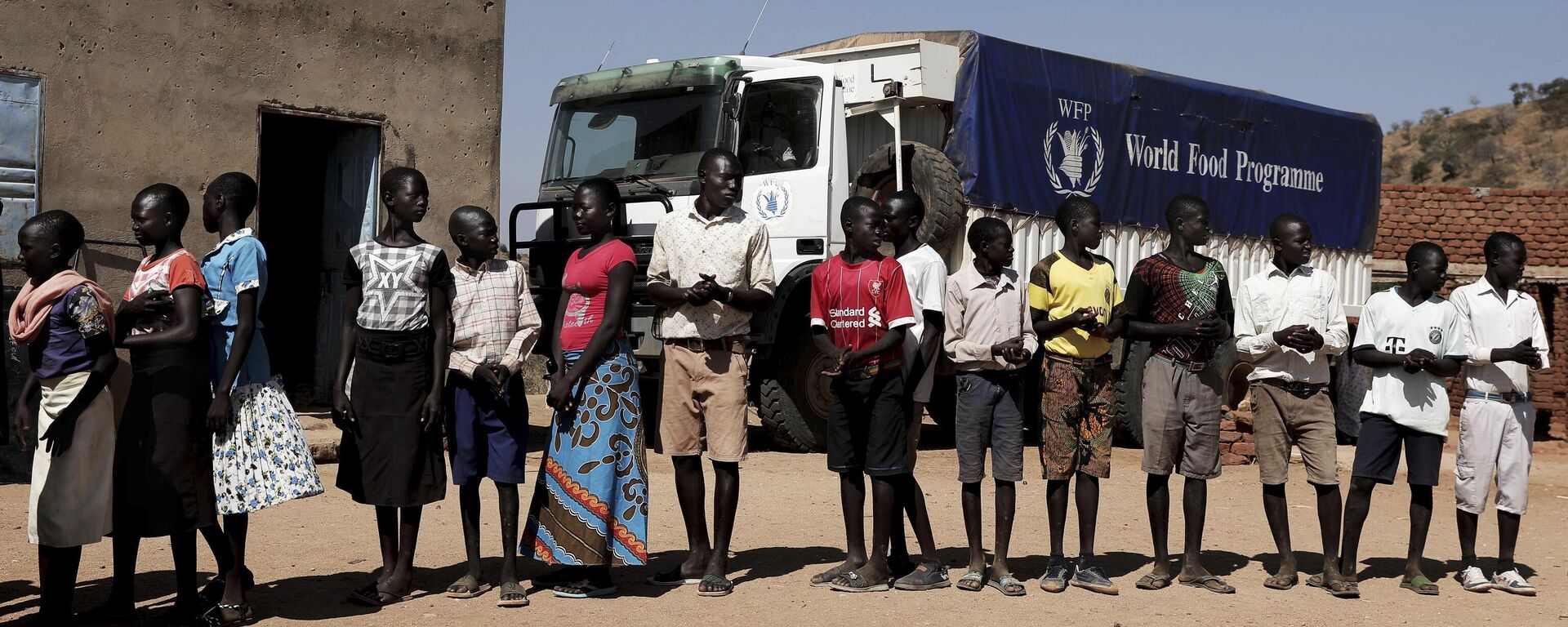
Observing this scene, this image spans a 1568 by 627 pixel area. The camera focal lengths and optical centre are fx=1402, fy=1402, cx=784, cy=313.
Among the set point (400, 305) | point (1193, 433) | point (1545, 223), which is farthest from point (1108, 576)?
point (1545, 223)

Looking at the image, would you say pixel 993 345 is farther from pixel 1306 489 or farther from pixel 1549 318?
pixel 1549 318

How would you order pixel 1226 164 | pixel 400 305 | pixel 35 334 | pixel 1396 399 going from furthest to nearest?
1. pixel 1226 164
2. pixel 1396 399
3. pixel 400 305
4. pixel 35 334

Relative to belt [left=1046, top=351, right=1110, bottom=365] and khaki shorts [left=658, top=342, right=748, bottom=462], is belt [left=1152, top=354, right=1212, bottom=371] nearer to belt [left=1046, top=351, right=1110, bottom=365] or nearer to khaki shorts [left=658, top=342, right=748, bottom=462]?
belt [left=1046, top=351, right=1110, bottom=365]

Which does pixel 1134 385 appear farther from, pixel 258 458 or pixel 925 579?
pixel 258 458

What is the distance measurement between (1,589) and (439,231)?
4.91 metres

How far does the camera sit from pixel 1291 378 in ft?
18.0

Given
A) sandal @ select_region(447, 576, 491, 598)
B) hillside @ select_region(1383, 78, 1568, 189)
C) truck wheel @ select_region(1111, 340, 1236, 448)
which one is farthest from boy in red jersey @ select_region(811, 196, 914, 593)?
hillside @ select_region(1383, 78, 1568, 189)

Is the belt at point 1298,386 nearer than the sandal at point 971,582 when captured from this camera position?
No

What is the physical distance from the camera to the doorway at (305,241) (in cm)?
1009

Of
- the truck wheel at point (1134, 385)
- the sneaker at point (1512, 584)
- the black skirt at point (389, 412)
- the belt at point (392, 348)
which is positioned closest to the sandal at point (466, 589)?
the black skirt at point (389, 412)

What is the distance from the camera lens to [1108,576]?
5.76 metres

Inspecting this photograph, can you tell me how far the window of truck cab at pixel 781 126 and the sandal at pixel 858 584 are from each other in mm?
4421

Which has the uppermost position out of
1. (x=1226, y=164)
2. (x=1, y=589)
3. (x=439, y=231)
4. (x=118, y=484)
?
(x=1226, y=164)

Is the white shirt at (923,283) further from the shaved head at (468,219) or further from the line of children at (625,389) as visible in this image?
the shaved head at (468,219)
